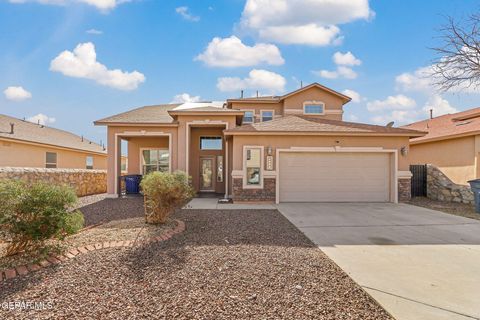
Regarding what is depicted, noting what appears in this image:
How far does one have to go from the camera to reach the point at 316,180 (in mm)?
10594

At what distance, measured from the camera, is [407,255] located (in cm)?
454

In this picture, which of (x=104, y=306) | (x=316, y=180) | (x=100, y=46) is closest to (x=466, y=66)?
(x=316, y=180)

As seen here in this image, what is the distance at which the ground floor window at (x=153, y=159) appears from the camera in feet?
50.0

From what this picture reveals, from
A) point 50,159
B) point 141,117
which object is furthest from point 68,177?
point 50,159

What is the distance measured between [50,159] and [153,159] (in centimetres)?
693

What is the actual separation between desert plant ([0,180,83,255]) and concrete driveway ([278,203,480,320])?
4809 millimetres

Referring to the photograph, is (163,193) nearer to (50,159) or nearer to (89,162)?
(50,159)

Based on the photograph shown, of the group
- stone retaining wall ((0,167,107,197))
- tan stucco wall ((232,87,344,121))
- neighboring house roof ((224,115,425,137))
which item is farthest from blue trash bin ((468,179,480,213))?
stone retaining wall ((0,167,107,197))

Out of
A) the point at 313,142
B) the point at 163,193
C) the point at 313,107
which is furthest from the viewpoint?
the point at 313,107

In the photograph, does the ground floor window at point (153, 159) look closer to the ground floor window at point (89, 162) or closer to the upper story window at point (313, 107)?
the ground floor window at point (89, 162)

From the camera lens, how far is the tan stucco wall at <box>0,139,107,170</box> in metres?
13.1

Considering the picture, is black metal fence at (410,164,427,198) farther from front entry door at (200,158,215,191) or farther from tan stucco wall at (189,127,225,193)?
front entry door at (200,158,215,191)

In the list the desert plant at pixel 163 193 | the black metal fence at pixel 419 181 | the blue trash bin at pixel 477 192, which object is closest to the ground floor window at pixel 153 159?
the desert plant at pixel 163 193

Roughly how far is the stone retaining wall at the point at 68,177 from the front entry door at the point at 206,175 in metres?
6.39
